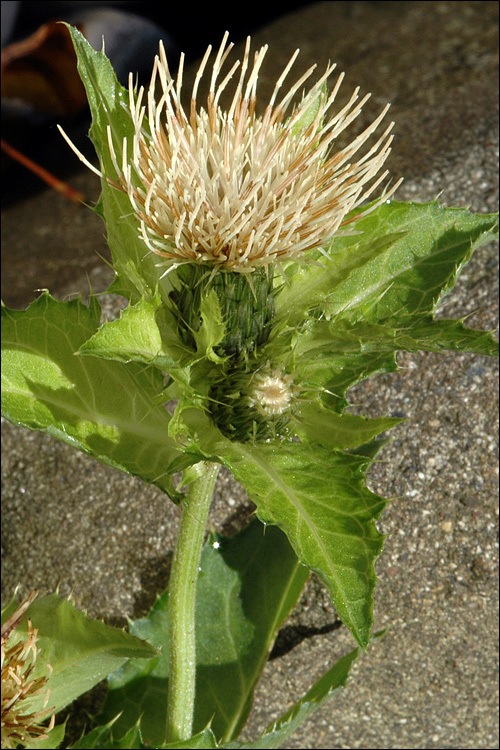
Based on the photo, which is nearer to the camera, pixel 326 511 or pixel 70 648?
pixel 326 511

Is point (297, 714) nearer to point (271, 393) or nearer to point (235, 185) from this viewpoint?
point (271, 393)

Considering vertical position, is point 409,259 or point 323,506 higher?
point 409,259

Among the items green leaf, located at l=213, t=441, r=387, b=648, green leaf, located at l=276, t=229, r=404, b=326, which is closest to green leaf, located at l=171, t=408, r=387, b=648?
green leaf, located at l=213, t=441, r=387, b=648

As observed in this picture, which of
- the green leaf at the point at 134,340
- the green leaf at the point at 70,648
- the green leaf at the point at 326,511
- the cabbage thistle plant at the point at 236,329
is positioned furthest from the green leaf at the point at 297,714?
the green leaf at the point at 134,340

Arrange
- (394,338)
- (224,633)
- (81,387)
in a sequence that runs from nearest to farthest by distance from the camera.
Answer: (394,338), (81,387), (224,633)

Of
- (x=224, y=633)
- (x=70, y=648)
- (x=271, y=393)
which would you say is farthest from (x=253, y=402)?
(x=224, y=633)

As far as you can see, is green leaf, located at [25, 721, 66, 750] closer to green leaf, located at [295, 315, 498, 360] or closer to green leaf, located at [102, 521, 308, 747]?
green leaf, located at [102, 521, 308, 747]

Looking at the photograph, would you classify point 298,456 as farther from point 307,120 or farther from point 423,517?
point 423,517

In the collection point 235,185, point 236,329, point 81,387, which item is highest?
point 235,185
